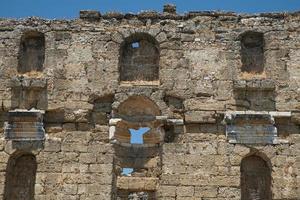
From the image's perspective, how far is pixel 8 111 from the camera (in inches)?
488

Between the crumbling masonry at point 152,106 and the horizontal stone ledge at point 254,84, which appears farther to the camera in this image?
the horizontal stone ledge at point 254,84

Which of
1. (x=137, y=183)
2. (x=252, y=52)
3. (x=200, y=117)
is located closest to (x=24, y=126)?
(x=137, y=183)

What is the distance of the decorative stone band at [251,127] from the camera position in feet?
39.3

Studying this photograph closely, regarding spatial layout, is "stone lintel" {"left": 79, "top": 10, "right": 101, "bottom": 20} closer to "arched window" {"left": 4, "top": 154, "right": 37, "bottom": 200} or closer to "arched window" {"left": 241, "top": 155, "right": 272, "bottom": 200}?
"arched window" {"left": 4, "top": 154, "right": 37, "bottom": 200}

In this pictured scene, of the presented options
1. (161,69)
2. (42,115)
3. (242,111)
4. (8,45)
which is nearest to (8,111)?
(42,115)

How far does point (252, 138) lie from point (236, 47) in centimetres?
225

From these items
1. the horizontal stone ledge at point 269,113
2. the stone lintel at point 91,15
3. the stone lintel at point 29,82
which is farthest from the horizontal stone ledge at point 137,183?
the stone lintel at point 91,15

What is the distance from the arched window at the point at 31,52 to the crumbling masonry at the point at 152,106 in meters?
0.03

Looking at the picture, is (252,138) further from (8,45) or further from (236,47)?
(8,45)

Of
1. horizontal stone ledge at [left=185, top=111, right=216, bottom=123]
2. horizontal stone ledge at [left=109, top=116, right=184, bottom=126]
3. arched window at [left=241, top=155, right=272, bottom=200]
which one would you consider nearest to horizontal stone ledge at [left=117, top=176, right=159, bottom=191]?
horizontal stone ledge at [left=109, top=116, right=184, bottom=126]

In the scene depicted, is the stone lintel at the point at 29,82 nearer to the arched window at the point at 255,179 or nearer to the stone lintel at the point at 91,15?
the stone lintel at the point at 91,15

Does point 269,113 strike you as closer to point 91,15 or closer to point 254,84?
point 254,84

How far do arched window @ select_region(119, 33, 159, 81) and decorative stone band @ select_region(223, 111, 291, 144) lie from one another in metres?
2.17

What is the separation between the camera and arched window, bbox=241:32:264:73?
503 inches
